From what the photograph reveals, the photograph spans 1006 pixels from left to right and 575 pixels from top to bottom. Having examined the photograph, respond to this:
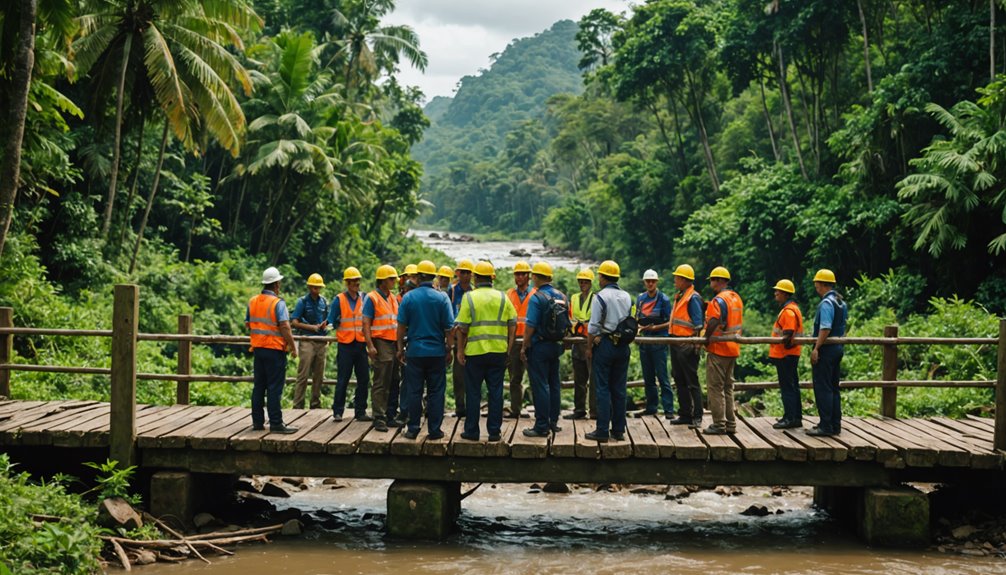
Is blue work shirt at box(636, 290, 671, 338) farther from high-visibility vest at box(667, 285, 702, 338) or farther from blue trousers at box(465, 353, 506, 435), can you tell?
blue trousers at box(465, 353, 506, 435)

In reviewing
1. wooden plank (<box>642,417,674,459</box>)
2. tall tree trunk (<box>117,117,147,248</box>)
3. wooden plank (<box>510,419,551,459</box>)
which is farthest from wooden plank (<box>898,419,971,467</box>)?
tall tree trunk (<box>117,117,147,248</box>)

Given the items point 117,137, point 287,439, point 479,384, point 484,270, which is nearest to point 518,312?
point 484,270

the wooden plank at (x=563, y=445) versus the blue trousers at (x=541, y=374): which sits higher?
the blue trousers at (x=541, y=374)

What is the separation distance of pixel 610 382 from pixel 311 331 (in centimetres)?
437

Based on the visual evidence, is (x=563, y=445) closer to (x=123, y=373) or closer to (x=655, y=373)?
(x=655, y=373)

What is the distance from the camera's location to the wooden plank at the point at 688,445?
9.05 meters

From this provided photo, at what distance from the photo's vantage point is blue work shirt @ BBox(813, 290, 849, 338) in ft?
30.8

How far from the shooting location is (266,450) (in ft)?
30.5

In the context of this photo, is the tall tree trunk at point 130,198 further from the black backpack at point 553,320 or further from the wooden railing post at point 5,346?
the black backpack at point 553,320

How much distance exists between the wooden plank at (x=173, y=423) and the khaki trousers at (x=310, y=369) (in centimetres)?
122

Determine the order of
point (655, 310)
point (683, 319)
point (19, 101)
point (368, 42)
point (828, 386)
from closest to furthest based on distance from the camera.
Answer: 1. point (828, 386)
2. point (683, 319)
3. point (655, 310)
4. point (19, 101)
5. point (368, 42)

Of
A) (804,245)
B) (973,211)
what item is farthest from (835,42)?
(973,211)

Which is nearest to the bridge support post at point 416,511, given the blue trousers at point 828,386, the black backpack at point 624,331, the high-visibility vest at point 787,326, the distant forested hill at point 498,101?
the black backpack at point 624,331

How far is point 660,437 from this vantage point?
31.3 feet
